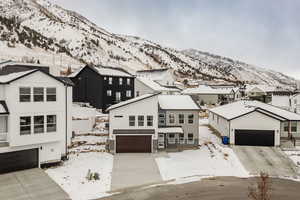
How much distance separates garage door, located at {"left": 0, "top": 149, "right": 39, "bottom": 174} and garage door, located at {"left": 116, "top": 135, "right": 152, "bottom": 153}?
9128mm

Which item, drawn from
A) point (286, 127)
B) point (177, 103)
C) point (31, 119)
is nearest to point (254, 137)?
point (286, 127)

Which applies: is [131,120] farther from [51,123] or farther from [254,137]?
Answer: [254,137]

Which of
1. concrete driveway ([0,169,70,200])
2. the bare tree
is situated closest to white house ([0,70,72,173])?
concrete driveway ([0,169,70,200])

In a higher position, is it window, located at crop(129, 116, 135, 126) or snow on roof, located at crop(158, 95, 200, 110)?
snow on roof, located at crop(158, 95, 200, 110)

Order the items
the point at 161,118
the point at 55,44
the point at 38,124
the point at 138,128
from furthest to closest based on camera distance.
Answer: the point at 55,44 → the point at 161,118 → the point at 138,128 → the point at 38,124

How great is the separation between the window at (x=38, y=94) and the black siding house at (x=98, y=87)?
1177 inches

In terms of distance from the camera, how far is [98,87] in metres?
52.8

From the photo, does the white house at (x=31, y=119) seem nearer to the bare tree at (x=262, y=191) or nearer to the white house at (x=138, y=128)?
the white house at (x=138, y=128)

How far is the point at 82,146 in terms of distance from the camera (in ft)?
101

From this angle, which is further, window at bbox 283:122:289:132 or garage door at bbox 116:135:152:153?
window at bbox 283:122:289:132

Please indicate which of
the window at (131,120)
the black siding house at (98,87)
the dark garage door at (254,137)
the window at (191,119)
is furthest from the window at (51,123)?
the black siding house at (98,87)

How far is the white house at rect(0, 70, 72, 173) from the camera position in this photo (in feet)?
68.1

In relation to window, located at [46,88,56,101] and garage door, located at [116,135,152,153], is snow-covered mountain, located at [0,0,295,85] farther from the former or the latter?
garage door, located at [116,135,152,153]

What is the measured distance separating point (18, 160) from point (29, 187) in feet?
13.7
